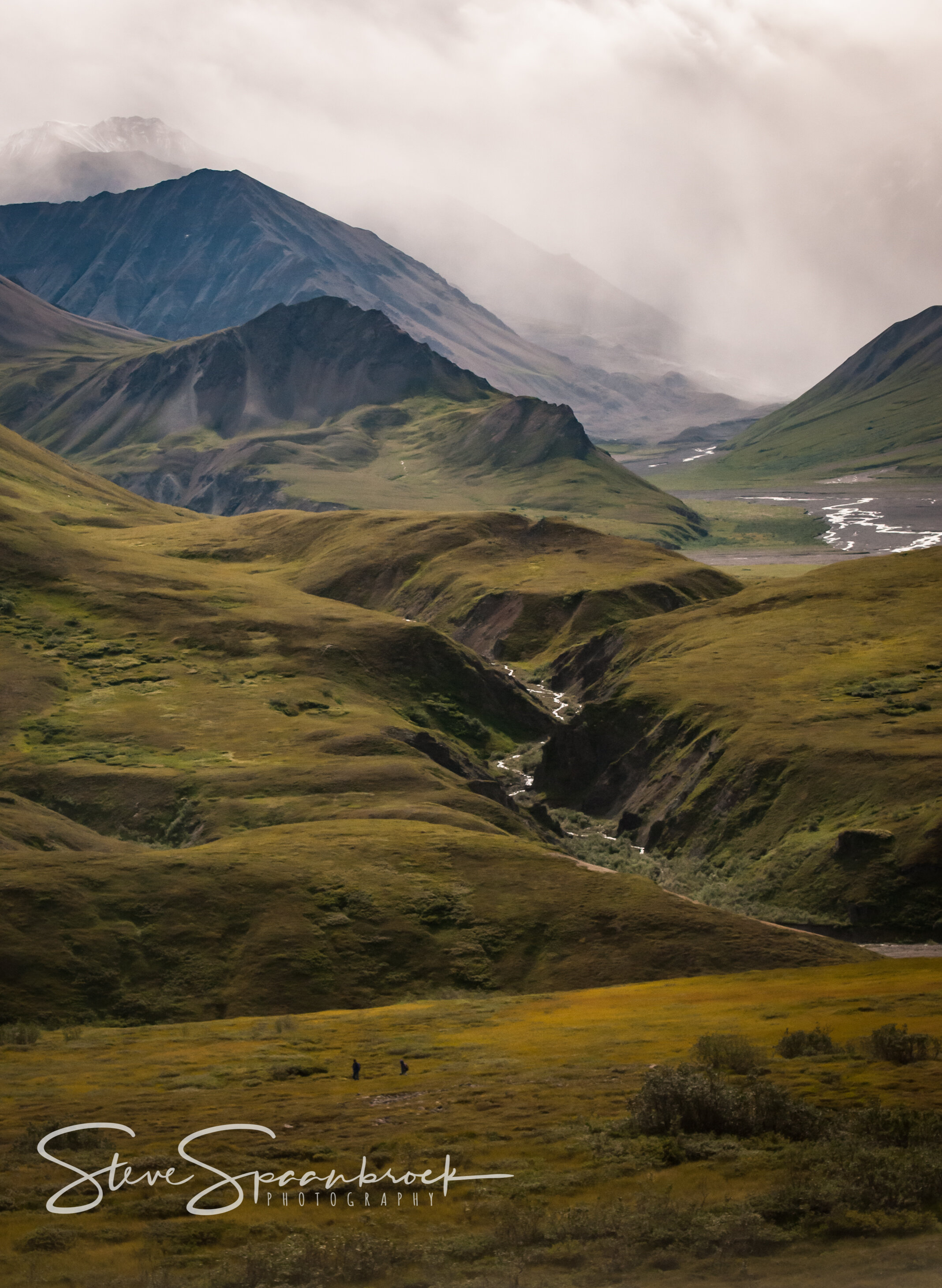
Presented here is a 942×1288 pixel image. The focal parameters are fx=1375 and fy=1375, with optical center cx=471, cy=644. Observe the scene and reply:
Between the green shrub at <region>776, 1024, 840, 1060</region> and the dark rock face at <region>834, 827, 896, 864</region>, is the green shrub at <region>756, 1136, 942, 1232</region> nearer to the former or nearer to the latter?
the green shrub at <region>776, 1024, 840, 1060</region>

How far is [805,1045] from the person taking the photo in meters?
53.1

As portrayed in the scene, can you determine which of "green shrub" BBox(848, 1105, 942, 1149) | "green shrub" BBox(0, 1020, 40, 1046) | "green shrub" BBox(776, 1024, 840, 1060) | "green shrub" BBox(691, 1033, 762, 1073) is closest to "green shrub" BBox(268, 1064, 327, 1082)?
"green shrub" BBox(691, 1033, 762, 1073)

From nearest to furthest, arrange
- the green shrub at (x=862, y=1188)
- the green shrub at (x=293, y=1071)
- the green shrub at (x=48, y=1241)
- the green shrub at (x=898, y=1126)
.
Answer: the green shrub at (x=862, y=1188), the green shrub at (x=48, y=1241), the green shrub at (x=898, y=1126), the green shrub at (x=293, y=1071)

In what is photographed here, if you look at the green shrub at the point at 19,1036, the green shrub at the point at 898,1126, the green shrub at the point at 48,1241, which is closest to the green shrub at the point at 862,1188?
the green shrub at the point at 898,1126

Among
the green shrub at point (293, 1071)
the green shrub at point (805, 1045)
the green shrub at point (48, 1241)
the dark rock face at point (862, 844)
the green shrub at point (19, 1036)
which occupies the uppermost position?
the green shrub at point (805, 1045)

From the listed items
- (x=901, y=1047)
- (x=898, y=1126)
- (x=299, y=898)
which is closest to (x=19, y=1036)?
(x=299, y=898)

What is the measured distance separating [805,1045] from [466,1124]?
572 inches

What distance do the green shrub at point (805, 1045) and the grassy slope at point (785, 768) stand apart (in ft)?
229

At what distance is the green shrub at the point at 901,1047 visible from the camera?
48375 mm

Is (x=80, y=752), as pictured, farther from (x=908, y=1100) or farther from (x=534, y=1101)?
(x=908, y=1100)

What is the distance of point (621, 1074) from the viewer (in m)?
52.5

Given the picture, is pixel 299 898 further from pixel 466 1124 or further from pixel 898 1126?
pixel 898 1126

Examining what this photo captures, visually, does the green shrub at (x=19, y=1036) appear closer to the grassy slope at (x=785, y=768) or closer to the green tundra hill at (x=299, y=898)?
the green tundra hill at (x=299, y=898)

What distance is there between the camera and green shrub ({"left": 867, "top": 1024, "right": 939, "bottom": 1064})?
159 ft
